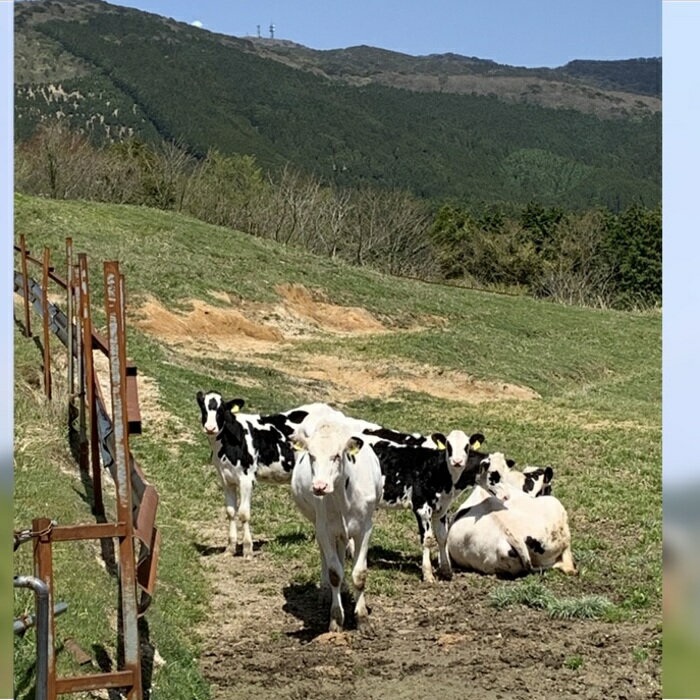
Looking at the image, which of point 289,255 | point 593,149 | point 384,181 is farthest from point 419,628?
point 593,149

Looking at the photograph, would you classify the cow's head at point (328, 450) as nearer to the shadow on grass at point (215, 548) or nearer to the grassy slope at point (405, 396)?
the grassy slope at point (405, 396)

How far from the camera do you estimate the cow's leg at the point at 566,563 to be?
32.9ft

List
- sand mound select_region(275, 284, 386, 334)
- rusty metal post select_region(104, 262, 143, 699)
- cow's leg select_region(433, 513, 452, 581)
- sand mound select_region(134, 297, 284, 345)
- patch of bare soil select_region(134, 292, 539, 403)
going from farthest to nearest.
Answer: sand mound select_region(275, 284, 386, 334) < sand mound select_region(134, 297, 284, 345) < patch of bare soil select_region(134, 292, 539, 403) < cow's leg select_region(433, 513, 452, 581) < rusty metal post select_region(104, 262, 143, 699)

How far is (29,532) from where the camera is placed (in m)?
4.08

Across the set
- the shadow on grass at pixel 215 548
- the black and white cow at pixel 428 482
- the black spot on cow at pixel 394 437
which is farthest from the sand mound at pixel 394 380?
the black and white cow at pixel 428 482

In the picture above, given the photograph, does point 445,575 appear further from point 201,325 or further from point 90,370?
point 201,325

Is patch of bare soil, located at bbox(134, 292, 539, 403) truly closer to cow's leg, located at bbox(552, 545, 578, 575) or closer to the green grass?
cow's leg, located at bbox(552, 545, 578, 575)

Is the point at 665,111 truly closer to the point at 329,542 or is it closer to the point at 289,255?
the point at 329,542

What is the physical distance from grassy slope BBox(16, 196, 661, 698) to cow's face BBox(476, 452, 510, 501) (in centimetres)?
96

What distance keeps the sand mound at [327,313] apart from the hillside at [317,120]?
68.8 m

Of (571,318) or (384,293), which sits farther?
(571,318)

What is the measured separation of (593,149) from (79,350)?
15326 centimetres

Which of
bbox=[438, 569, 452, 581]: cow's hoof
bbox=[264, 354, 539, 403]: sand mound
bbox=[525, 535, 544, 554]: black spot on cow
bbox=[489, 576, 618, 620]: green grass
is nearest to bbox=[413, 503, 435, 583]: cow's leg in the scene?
bbox=[438, 569, 452, 581]: cow's hoof

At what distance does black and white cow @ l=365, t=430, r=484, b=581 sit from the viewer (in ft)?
32.2
